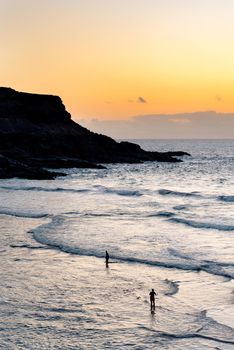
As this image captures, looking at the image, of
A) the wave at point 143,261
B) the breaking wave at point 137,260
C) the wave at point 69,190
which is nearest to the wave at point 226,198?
the wave at point 69,190

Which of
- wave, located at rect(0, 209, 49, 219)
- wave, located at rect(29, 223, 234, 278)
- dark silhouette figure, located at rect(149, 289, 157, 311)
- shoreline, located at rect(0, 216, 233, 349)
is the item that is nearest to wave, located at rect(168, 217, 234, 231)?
wave, located at rect(29, 223, 234, 278)

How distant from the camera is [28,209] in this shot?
48250 millimetres

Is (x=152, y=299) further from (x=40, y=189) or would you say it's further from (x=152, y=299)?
(x=40, y=189)

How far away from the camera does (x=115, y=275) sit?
25.7m

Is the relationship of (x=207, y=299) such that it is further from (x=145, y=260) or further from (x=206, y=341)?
(x=145, y=260)

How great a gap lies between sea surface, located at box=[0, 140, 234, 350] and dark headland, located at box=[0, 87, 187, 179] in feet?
161

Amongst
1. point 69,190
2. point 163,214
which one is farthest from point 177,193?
point 163,214

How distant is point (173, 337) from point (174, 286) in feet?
18.8

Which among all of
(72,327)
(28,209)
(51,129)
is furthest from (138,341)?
(51,129)

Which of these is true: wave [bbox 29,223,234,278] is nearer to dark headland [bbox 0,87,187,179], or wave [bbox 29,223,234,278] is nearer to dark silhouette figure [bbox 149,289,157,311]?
dark silhouette figure [bbox 149,289,157,311]

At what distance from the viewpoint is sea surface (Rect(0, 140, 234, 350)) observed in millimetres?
18266

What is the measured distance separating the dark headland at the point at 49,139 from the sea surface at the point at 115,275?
49.2m

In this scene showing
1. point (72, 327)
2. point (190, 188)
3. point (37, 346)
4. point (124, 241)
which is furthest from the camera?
point (190, 188)

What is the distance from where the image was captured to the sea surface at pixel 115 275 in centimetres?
1827
